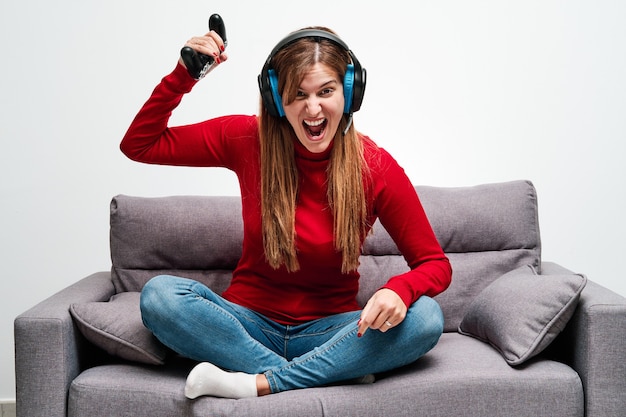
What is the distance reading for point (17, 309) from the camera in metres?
2.65

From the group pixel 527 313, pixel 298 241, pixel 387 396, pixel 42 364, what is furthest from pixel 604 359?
pixel 42 364

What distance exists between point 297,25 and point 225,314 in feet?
4.29

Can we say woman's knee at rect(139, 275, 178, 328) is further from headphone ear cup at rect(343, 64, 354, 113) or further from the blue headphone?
headphone ear cup at rect(343, 64, 354, 113)

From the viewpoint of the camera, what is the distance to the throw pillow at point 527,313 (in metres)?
1.82

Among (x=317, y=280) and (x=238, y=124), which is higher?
(x=238, y=124)

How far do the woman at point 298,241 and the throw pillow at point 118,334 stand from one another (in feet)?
0.29

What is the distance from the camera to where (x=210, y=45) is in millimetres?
1717

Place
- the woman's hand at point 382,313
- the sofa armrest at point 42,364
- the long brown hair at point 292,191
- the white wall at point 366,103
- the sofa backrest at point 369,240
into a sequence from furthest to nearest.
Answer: the white wall at point 366,103 < the sofa backrest at point 369,240 < the long brown hair at point 292,191 < the sofa armrest at point 42,364 < the woman's hand at point 382,313

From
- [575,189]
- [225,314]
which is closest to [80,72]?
[225,314]

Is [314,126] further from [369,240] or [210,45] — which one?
[369,240]

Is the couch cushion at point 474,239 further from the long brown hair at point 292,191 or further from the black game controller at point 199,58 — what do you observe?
the black game controller at point 199,58

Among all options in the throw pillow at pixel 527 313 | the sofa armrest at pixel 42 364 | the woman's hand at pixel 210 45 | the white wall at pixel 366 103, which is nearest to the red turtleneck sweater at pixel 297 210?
the woman's hand at pixel 210 45

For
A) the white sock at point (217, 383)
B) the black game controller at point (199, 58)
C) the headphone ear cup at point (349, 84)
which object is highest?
the black game controller at point (199, 58)

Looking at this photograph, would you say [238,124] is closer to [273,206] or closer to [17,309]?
[273,206]
